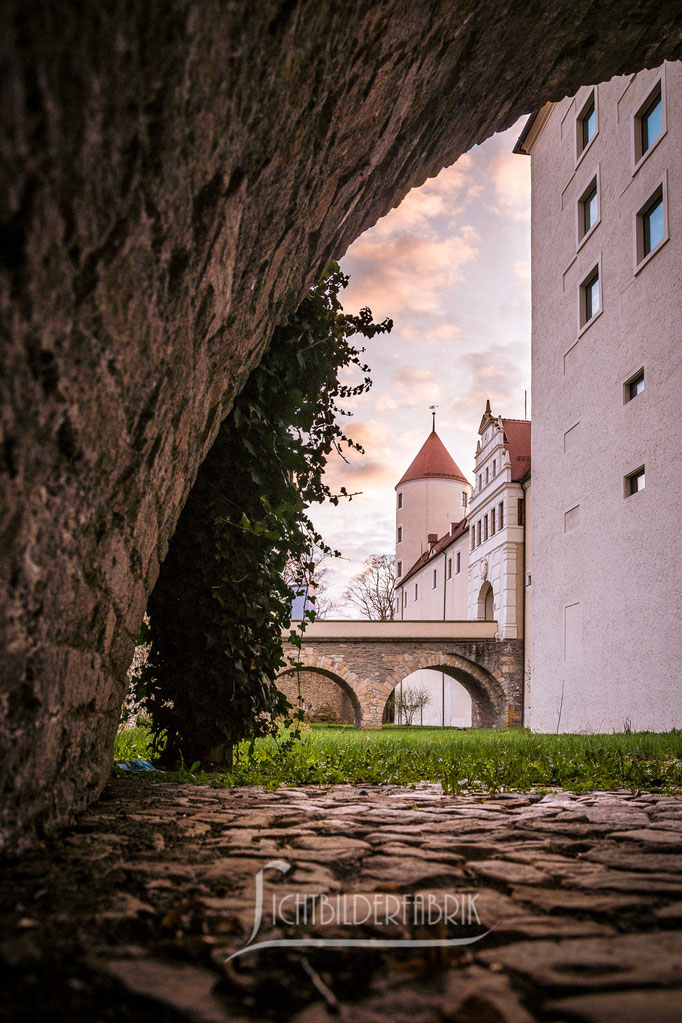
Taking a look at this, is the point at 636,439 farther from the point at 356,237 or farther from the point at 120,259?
the point at 120,259

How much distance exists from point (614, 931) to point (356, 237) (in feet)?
13.0

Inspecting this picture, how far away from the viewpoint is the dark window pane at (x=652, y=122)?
11.8 m

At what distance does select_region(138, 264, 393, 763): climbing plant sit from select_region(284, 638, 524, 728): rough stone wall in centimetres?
2067

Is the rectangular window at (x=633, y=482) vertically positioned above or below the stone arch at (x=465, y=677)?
above

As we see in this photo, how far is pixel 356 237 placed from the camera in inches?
180

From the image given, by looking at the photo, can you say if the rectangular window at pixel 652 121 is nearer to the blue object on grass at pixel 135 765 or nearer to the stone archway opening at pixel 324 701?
the blue object on grass at pixel 135 765

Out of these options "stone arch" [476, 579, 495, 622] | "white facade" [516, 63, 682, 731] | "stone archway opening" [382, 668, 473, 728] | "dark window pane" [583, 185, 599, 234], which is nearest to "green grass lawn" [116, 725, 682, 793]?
"white facade" [516, 63, 682, 731]

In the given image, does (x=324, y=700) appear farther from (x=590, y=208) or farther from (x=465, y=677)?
(x=590, y=208)

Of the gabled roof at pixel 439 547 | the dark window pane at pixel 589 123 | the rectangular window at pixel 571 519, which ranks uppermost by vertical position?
the dark window pane at pixel 589 123

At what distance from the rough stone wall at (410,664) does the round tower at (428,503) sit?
2079 centimetres

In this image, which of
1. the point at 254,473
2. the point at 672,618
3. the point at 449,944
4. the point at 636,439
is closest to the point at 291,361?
the point at 254,473

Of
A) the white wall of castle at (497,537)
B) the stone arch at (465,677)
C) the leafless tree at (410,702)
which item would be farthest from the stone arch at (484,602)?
the leafless tree at (410,702)

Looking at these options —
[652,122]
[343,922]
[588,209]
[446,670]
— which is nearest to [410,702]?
[446,670]

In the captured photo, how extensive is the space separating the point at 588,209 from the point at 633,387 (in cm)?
449
